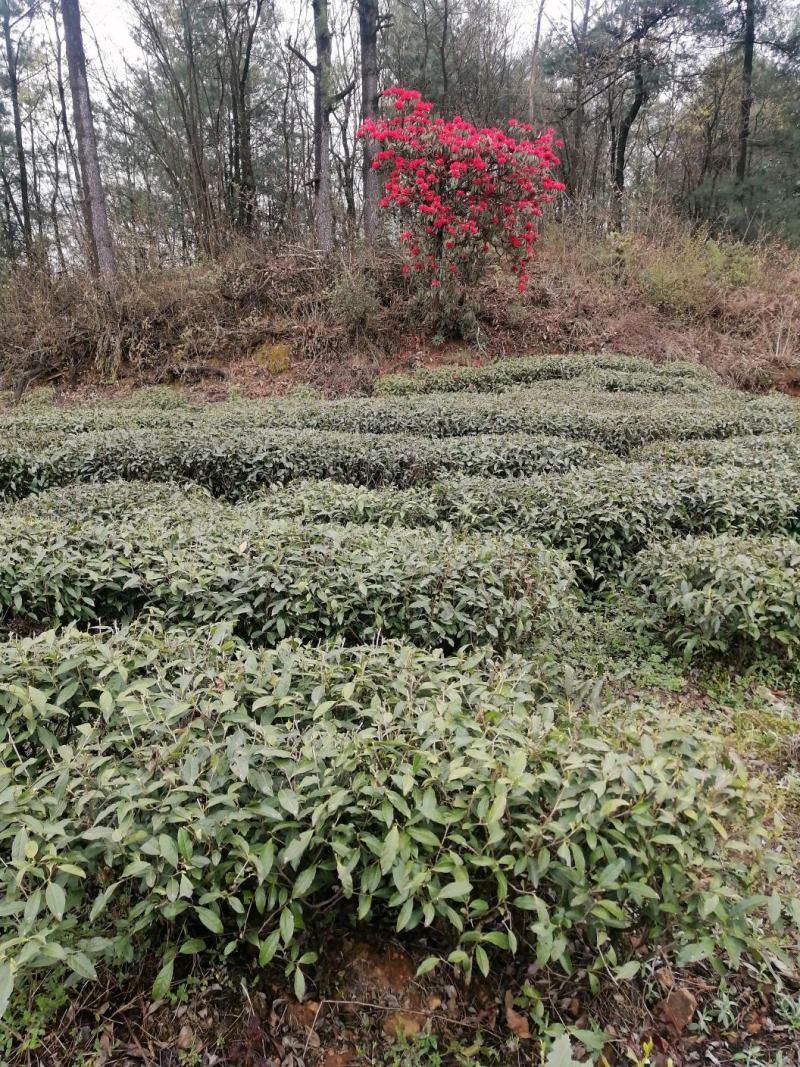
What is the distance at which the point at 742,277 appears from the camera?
12539 millimetres

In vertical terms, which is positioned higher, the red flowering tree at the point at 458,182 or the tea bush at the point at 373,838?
the red flowering tree at the point at 458,182

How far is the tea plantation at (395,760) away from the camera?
1406 mm

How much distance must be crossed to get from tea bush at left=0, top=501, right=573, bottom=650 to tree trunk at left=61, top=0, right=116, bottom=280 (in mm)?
10163

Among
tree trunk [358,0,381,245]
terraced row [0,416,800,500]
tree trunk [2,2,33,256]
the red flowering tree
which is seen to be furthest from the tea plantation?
tree trunk [2,2,33,256]

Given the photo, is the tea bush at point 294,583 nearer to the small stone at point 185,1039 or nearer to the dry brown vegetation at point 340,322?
the small stone at point 185,1039

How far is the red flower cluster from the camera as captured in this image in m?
9.04

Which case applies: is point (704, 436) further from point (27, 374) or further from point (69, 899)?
point (27, 374)

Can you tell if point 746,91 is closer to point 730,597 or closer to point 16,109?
point 730,597

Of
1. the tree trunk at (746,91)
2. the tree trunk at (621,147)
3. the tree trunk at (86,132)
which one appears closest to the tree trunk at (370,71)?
the tree trunk at (86,132)

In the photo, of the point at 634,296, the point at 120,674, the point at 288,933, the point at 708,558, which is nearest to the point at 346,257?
the point at 634,296

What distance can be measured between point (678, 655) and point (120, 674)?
279 cm

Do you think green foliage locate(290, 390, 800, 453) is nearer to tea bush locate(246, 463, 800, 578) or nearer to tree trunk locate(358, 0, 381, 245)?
tea bush locate(246, 463, 800, 578)

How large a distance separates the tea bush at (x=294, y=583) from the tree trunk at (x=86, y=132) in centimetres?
1016

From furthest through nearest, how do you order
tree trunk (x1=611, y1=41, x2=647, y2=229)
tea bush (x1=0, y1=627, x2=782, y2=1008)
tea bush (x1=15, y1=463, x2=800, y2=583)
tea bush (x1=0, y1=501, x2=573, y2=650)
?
tree trunk (x1=611, y1=41, x2=647, y2=229) → tea bush (x1=15, y1=463, x2=800, y2=583) → tea bush (x1=0, y1=501, x2=573, y2=650) → tea bush (x1=0, y1=627, x2=782, y2=1008)
